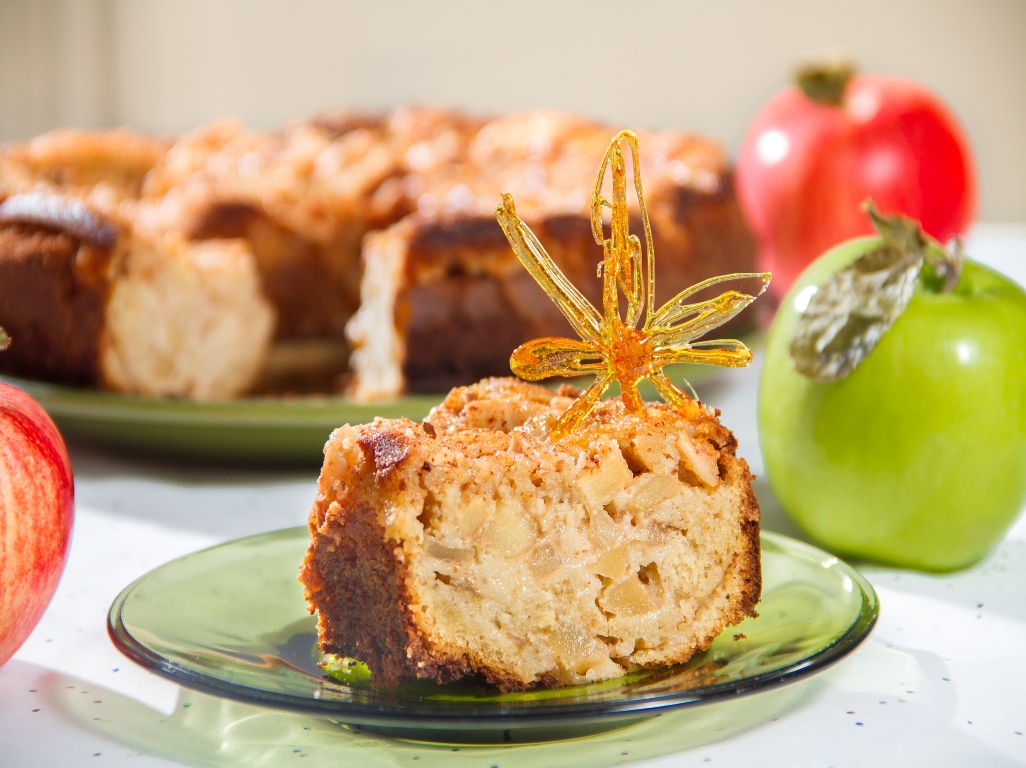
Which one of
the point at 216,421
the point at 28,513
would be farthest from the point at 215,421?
the point at 28,513

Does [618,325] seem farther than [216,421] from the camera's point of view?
No

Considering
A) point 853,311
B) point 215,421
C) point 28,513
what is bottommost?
point 215,421

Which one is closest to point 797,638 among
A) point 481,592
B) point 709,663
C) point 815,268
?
point 709,663

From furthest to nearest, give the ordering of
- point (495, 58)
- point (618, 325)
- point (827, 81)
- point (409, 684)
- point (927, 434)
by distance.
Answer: point (495, 58) → point (827, 81) → point (927, 434) → point (618, 325) → point (409, 684)

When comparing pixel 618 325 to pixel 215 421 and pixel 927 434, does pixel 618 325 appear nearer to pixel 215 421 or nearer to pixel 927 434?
pixel 927 434

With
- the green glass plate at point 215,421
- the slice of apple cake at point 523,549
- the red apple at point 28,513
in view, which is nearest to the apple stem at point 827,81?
the green glass plate at point 215,421

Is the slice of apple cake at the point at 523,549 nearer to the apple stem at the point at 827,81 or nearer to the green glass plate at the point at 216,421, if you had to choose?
the green glass plate at the point at 216,421
